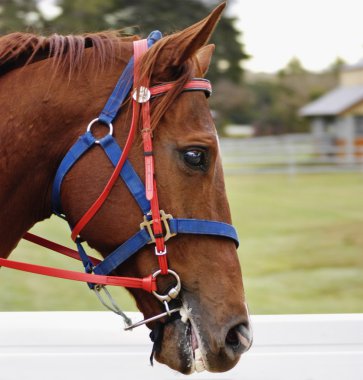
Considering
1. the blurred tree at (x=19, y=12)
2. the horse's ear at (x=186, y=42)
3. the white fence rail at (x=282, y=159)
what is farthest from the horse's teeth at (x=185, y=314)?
the blurred tree at (x=19, y=12)

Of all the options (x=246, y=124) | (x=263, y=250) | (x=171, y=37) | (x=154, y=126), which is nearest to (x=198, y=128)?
(x=154, y=126)

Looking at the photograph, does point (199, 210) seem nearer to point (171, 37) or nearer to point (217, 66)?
point (171, 37)

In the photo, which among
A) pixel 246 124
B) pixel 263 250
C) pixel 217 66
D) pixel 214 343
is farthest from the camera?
pixel 246 124

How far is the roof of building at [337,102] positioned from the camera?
1090 inches

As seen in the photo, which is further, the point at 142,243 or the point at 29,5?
the point at 29,5

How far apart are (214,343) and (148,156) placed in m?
0.56

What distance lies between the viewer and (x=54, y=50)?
1976 millimetres

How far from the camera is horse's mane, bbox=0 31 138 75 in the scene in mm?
1948

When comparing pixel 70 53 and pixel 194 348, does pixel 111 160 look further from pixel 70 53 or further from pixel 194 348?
pixel 194 348

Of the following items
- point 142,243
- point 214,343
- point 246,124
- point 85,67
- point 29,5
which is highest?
point 85,67

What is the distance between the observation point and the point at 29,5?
68.2ft

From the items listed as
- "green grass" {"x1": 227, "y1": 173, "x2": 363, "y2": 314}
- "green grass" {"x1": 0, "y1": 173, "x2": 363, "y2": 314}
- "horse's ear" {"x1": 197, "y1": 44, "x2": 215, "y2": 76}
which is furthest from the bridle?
"green grass" {"x1": 227, "y1": 173, "x2": 363, "y2": 314}

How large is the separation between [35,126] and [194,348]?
0.80 m

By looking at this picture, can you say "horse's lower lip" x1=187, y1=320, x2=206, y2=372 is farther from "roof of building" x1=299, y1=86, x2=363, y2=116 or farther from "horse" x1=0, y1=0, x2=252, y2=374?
"roof of building" x1=299, y1=86, x2=363, y2=116
